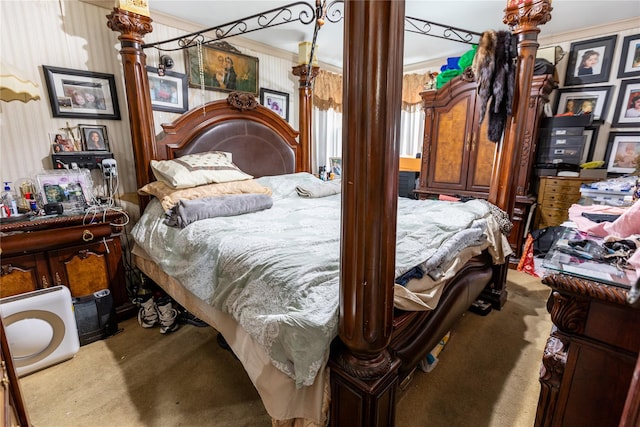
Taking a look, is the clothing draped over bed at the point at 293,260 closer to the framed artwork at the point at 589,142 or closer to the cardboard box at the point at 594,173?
the cardboard box at the point at 594,173

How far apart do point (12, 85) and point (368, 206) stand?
1.92 m

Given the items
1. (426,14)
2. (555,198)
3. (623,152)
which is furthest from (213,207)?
(623,152)

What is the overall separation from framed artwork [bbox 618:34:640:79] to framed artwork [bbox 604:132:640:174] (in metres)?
0.59

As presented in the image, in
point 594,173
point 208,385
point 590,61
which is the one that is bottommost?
point 208,385

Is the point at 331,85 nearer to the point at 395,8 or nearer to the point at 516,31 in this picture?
the point at 516,31

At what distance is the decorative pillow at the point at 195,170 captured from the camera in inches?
84.8

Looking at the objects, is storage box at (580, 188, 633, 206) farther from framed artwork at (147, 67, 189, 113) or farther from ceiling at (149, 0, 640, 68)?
framed artwork at (147, 67, 189, 113)

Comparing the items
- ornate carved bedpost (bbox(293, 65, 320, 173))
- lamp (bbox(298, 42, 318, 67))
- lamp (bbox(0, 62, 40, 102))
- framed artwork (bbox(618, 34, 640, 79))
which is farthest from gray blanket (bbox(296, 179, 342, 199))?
framed artwork (bbox(618, 34, 640, 79))

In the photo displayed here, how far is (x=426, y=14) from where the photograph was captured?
2660 millimetres

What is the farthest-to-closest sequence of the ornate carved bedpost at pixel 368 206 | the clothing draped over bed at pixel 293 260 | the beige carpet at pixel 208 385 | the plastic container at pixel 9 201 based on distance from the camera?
the plastic container at pixel 9 201
the beige carpet at pixel 208 385
the clothing draped over bed at pixel 293 260
the ornate carved bedpost at pixel 368 206

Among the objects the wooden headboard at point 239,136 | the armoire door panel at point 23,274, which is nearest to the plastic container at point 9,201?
the armoire door panel at point 23,274

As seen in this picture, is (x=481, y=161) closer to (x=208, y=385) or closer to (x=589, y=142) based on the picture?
(x=589, y=142)

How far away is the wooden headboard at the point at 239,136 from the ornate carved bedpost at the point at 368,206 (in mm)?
2204

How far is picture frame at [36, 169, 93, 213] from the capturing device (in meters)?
2.01
